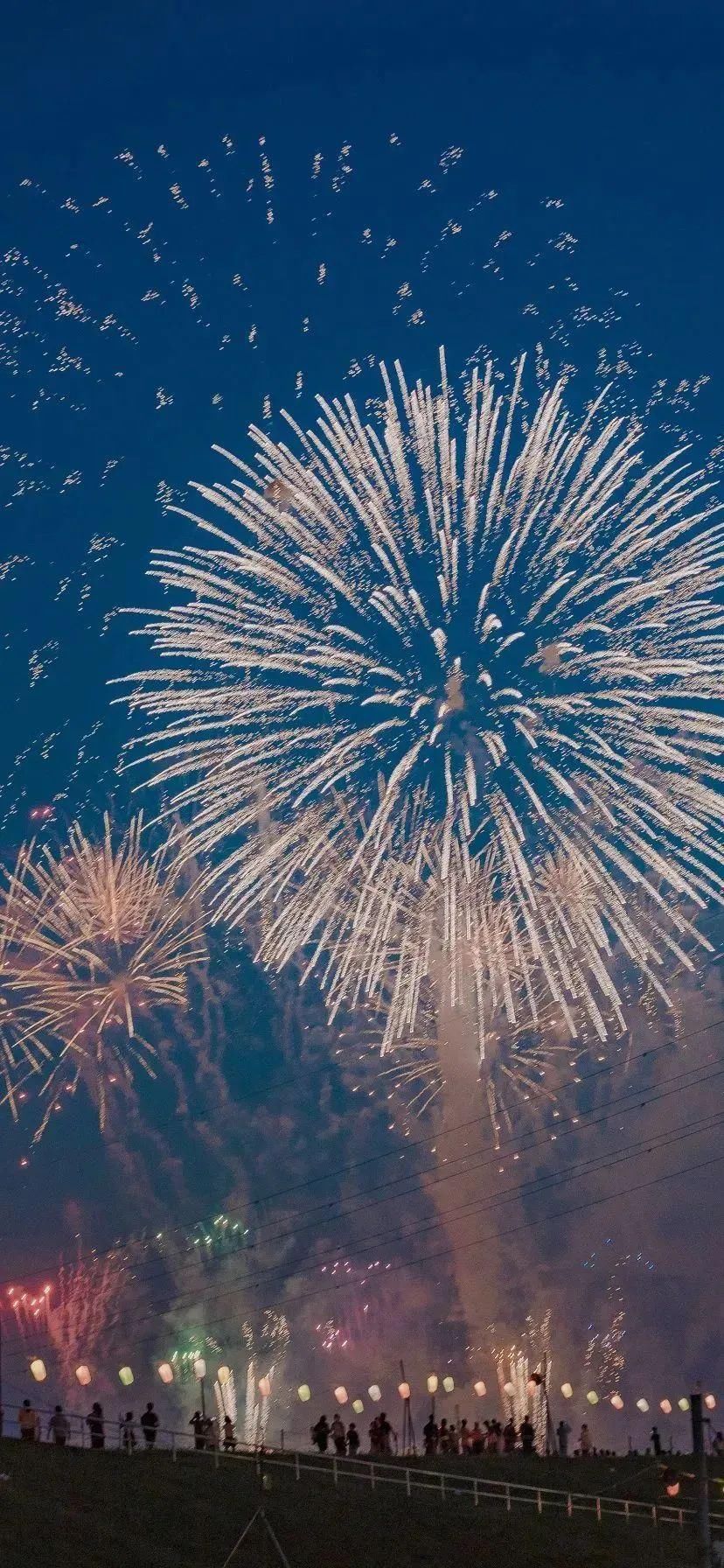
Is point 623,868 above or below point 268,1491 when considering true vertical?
above

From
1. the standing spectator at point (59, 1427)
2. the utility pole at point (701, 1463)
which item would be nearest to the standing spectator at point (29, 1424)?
the standing spectator at point (59, 1427)

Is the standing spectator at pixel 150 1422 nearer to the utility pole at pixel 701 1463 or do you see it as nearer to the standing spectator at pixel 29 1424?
the standing spectator at pixel 29 1424

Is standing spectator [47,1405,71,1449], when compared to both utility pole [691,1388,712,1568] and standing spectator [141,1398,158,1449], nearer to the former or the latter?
standing spectator [141,1398,158,1449]

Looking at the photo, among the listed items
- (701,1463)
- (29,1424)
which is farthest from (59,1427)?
(701,1463)

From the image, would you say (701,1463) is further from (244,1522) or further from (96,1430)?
(96,1430)

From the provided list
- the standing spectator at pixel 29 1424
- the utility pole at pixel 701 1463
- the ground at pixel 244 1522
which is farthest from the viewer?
the standing spectator at pixel 29 1424

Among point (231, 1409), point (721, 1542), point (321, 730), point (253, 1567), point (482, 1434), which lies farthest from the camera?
point (231, 1409)

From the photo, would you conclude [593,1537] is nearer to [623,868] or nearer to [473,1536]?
[473,1536]

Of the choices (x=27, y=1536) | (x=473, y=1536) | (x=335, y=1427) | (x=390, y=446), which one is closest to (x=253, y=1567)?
(x=27, y=1536)
